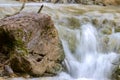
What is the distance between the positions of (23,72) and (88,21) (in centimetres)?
295

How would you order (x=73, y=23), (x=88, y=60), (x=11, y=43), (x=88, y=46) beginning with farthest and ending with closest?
(x=73, y=23) → (x=88, y=46) → (x=88, y=60) → (x=11, y=43)

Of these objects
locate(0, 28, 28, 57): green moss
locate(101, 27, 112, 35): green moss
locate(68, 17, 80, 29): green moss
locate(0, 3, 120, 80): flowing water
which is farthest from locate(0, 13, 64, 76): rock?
locate(101, 27, 112, 35): green moss

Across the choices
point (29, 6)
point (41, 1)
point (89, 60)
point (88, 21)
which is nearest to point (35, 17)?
point (89, 60)

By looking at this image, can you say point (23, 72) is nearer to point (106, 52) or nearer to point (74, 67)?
point (74, 67)

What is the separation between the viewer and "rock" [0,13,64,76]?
20.7 feet

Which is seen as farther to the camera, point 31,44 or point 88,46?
point 88,46

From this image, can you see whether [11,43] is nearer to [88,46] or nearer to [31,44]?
[31,44]

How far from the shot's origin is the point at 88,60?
23.7ft

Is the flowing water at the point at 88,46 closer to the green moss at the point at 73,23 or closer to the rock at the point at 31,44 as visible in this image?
the green moss at the point at 73,23

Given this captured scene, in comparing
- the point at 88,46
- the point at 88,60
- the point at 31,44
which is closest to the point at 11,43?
the point at 31,44

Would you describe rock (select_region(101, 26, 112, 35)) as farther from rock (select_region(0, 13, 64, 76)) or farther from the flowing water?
rock (select_region(0, 13, 64, 76))

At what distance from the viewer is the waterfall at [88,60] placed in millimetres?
6895

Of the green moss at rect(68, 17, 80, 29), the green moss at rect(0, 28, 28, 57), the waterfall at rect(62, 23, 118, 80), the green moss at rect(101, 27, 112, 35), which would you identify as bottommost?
the waterfall at rect(62, 23, 118, 80)

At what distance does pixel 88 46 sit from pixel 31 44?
5.21 ft
